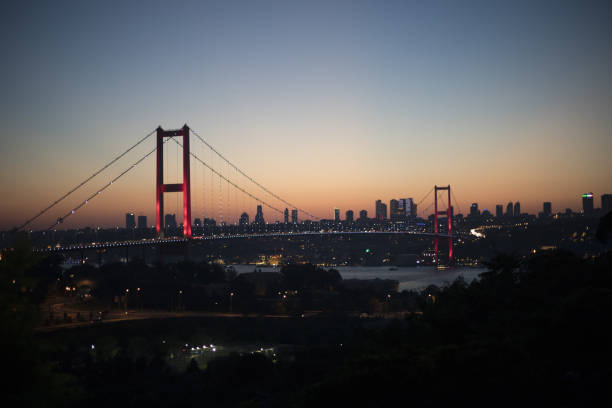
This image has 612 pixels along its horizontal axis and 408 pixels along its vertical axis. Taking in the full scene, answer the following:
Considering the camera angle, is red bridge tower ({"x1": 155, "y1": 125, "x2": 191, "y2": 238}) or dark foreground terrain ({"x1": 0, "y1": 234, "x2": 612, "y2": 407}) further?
red bridge tower ({"x1": 155, "y1": 125, "x2": 191, "y2": 238})

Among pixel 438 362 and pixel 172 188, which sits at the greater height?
pixel 172 188

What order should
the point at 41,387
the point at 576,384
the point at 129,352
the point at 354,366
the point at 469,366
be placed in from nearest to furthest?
the point at 41,387
the point at 576,384
the point at 469,366
the point at 354,366
the point at 129,352

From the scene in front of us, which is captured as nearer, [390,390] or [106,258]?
[390,390]

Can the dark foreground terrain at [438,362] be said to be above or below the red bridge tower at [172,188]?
below

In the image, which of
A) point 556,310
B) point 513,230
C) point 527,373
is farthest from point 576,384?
point 513,230

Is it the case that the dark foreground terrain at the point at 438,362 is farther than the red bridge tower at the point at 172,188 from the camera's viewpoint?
No

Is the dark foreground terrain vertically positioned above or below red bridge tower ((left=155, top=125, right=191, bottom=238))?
below

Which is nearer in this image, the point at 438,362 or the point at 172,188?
the point at 438,362

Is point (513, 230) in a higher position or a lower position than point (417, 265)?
higher

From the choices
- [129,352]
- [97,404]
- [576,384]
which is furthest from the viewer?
[129,352]

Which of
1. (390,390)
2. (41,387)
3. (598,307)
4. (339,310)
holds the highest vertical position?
(598,307)

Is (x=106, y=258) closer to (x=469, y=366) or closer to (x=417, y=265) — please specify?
(x=417, y=265)
